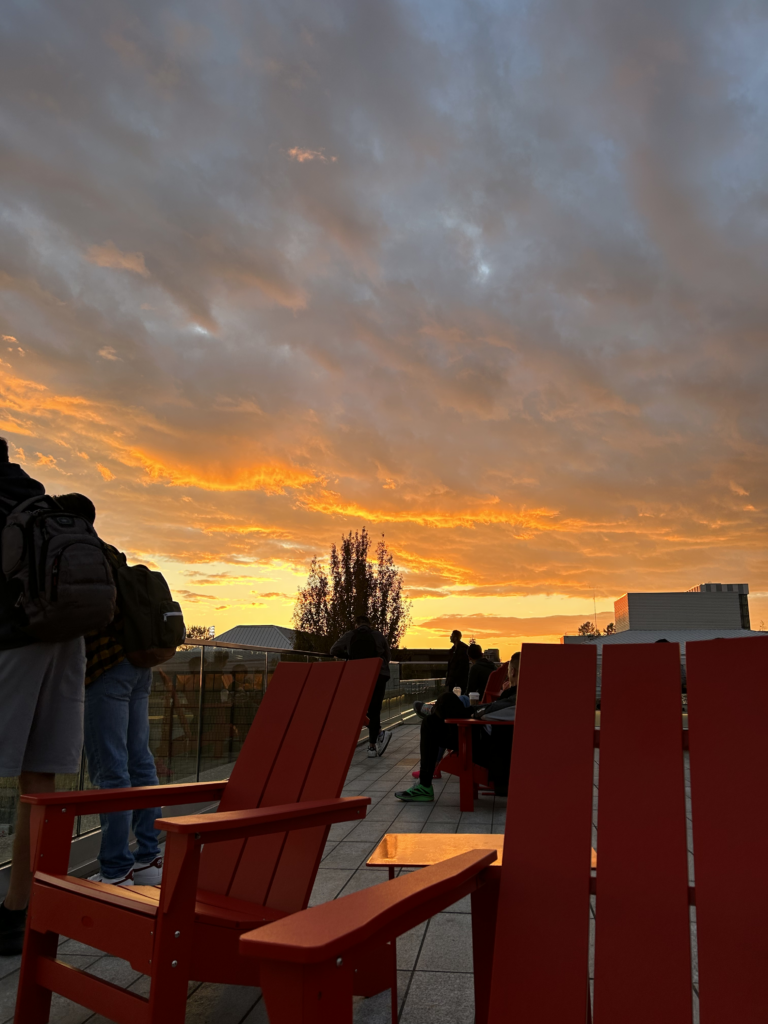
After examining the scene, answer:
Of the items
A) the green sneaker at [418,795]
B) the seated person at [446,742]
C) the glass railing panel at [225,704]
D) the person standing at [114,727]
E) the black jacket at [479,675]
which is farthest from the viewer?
the black jacket at [479,675]

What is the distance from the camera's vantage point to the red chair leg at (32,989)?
175 cm

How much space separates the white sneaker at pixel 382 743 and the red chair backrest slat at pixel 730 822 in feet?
24.0

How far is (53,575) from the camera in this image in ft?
7.61

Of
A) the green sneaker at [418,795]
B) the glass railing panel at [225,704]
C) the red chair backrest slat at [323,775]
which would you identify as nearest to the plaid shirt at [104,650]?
the red chair backrest slat at [323,775]

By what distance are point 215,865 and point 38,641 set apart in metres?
1.00

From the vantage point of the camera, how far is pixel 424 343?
41.6 feet

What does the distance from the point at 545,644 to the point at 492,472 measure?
13780 millimetres

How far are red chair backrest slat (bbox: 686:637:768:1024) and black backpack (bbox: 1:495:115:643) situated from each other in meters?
1.96

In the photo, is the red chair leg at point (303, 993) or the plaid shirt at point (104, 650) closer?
the red chair leg at point (303, 993)

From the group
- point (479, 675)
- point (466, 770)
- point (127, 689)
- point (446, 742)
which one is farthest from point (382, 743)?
point (127, 689)

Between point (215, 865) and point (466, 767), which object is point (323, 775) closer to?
point (215, 865)

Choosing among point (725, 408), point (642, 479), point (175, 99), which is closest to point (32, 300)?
point (175, 99)

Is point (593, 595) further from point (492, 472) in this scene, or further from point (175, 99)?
point (175, 99)

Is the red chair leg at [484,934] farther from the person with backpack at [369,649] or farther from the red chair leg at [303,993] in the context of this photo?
the person with backpack at [369,649]
